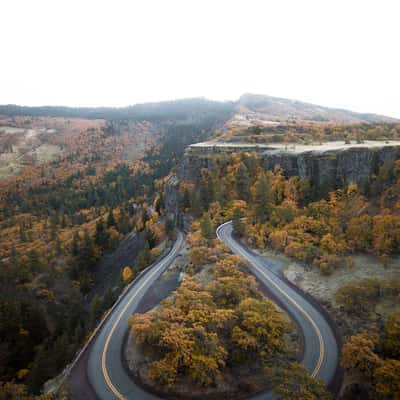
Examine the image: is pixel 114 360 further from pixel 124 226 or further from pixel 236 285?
pixel 124 226

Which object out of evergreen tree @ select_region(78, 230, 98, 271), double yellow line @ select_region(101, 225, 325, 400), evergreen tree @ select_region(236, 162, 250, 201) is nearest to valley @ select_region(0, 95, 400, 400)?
double yellow line @ select_region(101, 225, 325, 400)

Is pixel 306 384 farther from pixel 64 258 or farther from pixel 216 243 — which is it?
pixel 64 258

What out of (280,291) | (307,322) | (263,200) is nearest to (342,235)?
(280,291)

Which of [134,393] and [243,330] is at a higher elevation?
[243,330]

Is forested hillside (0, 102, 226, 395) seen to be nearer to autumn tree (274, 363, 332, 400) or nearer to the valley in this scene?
the valley

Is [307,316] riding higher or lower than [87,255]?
higher

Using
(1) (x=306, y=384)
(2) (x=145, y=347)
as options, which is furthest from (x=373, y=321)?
(2) (x=145, y=347)
